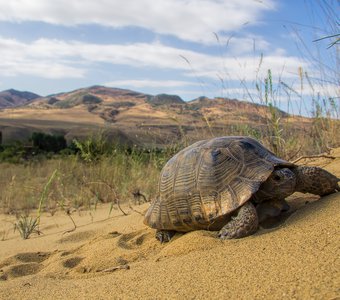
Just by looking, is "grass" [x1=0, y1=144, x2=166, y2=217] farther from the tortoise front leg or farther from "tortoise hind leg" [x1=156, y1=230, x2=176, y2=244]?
the tortoise front leg

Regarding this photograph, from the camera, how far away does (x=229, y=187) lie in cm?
327

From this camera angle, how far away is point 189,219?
3.45 meters

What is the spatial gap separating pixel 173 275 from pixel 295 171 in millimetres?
1488

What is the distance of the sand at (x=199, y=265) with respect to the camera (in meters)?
2.10

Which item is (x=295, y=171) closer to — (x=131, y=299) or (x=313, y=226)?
(x=313, y=226)

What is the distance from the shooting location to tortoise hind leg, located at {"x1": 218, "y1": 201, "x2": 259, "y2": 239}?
9.84ft

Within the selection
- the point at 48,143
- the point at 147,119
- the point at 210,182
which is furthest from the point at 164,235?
the point at 147,119

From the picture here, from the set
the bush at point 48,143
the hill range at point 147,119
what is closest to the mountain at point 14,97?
the hill range at point 147,119

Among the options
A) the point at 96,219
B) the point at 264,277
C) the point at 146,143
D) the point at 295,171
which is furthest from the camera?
the point at 146,143

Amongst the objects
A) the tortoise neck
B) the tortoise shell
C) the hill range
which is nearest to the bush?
the hill range

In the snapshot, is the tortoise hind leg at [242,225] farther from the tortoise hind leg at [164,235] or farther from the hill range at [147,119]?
the hill range at [147,119]

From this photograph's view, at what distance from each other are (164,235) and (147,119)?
41024 mm

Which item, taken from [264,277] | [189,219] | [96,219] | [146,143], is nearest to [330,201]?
[189,219]

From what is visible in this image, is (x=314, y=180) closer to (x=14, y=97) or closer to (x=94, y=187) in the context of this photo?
(x=94, y=187)
